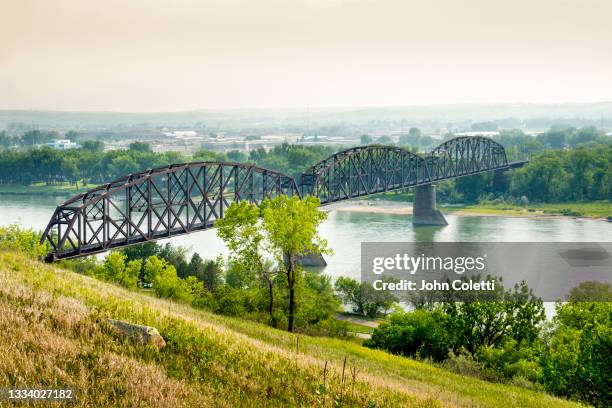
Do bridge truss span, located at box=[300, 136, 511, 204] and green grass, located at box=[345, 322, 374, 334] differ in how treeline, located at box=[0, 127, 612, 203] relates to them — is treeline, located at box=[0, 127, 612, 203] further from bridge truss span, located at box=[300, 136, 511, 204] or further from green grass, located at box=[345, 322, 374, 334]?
green grass, located at box=[345, 322, 374, 334]

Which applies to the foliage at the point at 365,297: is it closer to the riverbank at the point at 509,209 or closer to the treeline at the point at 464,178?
the riverbank at the point at 509,209

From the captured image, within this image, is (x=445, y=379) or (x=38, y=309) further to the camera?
(x=445, y=379)

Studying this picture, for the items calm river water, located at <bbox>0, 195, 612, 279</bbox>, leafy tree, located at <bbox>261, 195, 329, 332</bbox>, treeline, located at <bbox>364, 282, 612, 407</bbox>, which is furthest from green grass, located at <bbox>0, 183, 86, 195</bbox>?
treeline, located at <bbox>364, 282, 612, 407</bbox>

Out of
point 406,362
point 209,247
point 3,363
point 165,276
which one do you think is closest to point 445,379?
point 406,362

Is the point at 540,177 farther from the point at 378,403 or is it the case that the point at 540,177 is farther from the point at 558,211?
the point at 378,403

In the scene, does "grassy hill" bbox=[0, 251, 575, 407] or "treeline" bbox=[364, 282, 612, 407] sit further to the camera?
"treeline" bbox=[364, 282, 612, 407]

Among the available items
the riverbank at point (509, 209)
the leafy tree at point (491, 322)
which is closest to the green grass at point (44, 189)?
the riverbank at point (509, 209)
